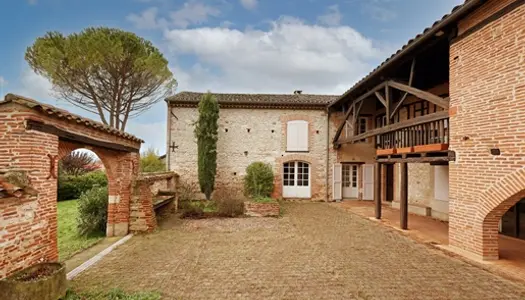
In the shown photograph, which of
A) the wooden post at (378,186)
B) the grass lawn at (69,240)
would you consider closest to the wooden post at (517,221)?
the wooden post at (378,186)

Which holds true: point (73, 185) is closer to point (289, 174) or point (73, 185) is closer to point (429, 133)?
point (289, 174)

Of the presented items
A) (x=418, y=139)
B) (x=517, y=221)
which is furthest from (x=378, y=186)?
(x=517, y=221)

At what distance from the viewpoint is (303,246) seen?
5.68m

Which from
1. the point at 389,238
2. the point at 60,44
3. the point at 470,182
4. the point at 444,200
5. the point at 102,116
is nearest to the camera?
the point at 470,182

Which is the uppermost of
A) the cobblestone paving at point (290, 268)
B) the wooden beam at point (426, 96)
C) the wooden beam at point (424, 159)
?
the wooden beam at point (426, 96)

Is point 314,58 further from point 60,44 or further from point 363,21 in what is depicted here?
point 60,44

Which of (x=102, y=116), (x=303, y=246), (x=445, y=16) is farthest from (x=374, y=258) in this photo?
(x=102, y=116)

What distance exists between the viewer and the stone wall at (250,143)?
12.3 meters

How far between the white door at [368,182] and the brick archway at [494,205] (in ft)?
26.4

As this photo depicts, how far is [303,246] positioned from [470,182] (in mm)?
3663

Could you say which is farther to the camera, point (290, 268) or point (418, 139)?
point (418, 139)

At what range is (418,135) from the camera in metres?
6.41

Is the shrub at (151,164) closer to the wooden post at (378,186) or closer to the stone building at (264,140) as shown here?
the stone building at (264,140)

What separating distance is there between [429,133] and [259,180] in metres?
7.14
